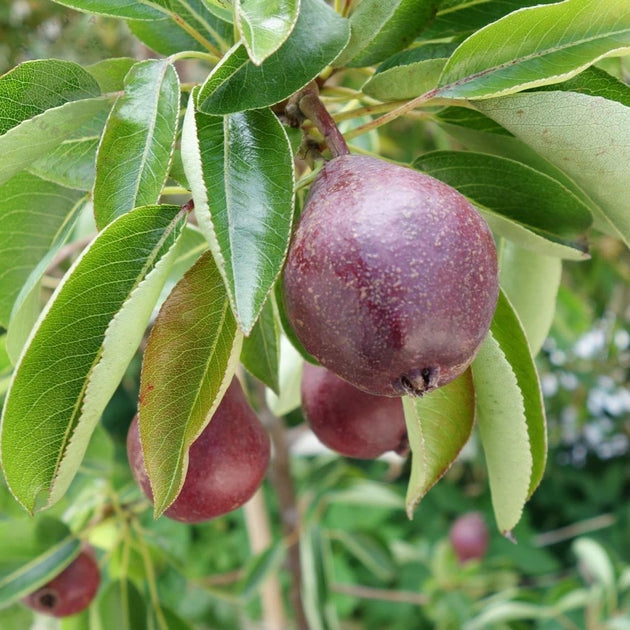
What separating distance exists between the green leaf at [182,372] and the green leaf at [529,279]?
0.31 meters

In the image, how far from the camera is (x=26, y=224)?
0.64 m

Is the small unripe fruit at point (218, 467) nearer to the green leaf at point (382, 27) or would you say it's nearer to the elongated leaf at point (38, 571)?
the green leaf at point (382, 27)

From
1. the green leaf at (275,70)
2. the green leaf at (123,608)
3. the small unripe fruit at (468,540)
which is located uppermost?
the green leaf at (275,70)

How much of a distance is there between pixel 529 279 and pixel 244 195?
1.07ft

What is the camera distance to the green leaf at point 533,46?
1.61 feet

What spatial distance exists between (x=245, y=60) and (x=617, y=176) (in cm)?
25

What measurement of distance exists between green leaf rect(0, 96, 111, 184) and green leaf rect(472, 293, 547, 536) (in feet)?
1.01

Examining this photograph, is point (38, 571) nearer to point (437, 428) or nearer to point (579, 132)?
point (437, 428)

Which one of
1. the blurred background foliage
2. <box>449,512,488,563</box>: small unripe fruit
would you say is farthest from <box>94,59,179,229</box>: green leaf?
<box>449,512,488,563</box>: small unripe fruit

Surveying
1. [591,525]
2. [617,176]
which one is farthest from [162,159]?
[591,525]

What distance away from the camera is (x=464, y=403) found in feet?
1.82

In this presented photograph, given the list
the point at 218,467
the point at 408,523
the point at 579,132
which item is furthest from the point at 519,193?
the point at 408,523

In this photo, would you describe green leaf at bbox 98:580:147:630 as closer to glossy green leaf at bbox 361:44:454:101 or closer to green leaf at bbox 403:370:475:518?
green leaf at bbox 403:370:475:518

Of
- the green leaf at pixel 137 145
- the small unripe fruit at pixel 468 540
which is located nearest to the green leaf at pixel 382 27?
the green leaf at pixel 137 145
